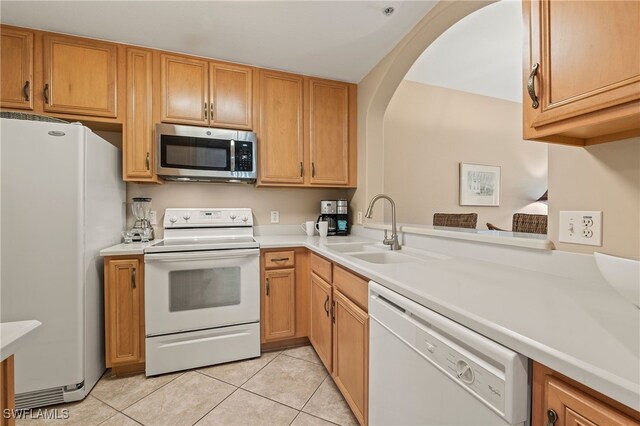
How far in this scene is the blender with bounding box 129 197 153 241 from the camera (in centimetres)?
215

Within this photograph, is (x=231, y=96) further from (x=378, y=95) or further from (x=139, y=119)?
(x=378, y=95)

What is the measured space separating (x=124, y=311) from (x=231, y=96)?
1790 millimetres

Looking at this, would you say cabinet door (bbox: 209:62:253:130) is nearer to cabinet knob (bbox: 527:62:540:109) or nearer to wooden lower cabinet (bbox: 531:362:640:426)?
cabinet knob (bbox: 527:62:540:109)

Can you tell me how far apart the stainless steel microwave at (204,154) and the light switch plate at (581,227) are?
199 cm

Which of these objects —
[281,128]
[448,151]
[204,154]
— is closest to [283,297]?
[204,154]

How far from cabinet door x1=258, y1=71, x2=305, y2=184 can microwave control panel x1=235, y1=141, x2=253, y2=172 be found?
0.11 meters

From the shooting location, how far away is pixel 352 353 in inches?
55.2

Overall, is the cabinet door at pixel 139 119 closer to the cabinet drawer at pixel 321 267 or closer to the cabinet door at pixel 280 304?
the cabinet door at pixel 280 304

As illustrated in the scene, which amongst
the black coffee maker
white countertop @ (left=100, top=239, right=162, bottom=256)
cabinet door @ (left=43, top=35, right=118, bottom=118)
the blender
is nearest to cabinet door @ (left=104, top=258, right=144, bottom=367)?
white countertop @ (left=100, top=239, right=162, bottom=256)

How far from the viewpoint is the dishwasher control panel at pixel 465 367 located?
1.97 ft

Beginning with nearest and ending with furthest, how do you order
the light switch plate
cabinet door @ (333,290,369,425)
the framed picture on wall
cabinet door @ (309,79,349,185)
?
the light switch plate, cabinet door @ (333,290,369,425), cabinet door @ (309,79,349,185), the framed picture on wall

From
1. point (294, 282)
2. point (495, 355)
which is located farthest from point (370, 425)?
point (294, 282)

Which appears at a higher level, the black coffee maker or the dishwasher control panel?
the black coffee maker

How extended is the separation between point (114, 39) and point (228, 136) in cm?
101
